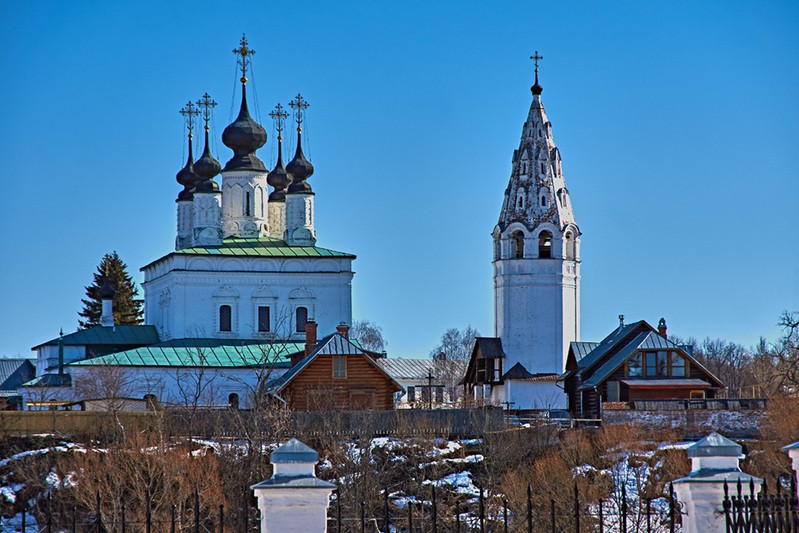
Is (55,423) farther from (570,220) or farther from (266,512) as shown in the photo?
(266,512)

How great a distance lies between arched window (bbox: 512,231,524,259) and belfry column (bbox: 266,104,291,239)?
30.9 feet

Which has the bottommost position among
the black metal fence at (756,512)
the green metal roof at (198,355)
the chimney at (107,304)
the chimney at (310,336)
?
the black metal fence at (756,512)

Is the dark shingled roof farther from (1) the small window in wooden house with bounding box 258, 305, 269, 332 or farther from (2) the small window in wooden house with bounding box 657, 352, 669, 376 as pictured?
(2) the small window in wooden house with bounding box 657, 352, 669, 376

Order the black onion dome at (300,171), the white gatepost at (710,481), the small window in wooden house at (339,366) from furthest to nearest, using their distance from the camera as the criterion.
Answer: the black onion dome at (300,171)
the small window in wooden house at (339,366)
the white gatepost at (710,481)

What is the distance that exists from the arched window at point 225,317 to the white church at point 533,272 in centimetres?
887

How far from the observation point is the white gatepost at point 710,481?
7.98 meters

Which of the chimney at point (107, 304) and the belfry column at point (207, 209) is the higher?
the belfry column at point (207, 209)

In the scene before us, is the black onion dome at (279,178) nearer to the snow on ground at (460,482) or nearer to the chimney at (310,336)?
the chimney at (310,336)

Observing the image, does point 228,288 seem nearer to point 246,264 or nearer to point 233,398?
point 246,264

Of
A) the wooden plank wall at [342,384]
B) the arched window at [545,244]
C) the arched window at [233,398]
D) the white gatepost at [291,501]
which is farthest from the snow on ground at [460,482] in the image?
the white gatepost at [291,501]

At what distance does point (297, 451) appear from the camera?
7.77 m

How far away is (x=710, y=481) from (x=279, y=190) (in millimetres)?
47699

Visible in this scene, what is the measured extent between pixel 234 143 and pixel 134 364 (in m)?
10.7

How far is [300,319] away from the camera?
50656mm
